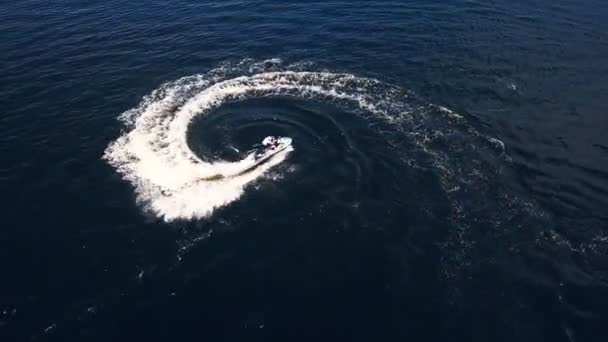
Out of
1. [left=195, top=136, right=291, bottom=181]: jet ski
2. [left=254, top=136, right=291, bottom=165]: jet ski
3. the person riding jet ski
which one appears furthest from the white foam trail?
the person riding jet ski

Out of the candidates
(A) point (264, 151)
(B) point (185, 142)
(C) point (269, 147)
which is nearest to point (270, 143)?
(C) point (269, 147)

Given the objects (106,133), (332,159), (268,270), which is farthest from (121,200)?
(332,159)

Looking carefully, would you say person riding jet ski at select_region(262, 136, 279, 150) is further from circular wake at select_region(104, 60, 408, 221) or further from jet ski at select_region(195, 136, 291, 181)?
circular wake at select_region(104, 60, 408, 221)

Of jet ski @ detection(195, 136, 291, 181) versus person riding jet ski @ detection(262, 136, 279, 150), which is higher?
person riding jet ski @ detection(262, 136, 279, 150)

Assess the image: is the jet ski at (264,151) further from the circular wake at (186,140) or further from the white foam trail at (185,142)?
the white foam trail at (185,142)

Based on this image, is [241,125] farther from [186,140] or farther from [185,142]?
[185,142]
